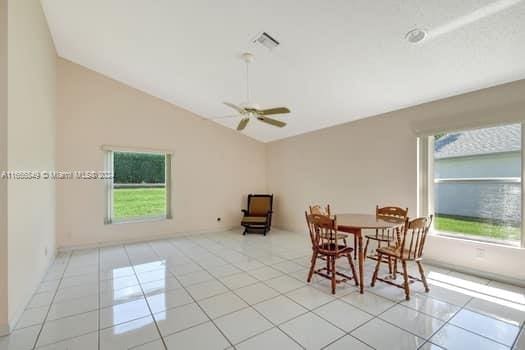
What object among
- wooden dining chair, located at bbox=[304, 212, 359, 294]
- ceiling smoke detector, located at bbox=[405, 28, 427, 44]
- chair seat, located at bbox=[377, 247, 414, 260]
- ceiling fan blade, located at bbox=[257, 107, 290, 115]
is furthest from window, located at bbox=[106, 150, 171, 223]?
ceiling smoke detector, located at bbox=[405, 28, 427, 44]

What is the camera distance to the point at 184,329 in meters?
1.97

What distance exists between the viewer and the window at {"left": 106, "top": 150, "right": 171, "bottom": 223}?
4625 millimetres

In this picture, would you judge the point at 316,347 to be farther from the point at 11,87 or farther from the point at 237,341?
the point at 11,87

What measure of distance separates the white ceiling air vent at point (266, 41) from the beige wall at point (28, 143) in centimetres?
214

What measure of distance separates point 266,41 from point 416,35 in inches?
58.3

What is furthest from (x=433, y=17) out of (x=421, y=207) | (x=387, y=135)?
(x=421, y=207)

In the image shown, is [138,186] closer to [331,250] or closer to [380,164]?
[331,250]

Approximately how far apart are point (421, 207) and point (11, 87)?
15.7 feet

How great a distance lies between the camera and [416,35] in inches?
88.8

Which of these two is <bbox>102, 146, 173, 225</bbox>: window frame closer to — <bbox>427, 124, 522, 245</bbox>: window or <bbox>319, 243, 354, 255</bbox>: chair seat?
<bbox>319, 243, 354, 255</bbox>: chair seat

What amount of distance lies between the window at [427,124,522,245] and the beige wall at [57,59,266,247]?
4.00 metres

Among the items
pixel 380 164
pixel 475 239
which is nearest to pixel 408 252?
pixel 475 239
